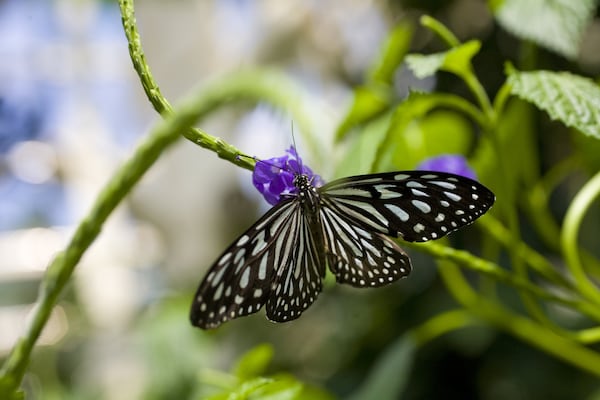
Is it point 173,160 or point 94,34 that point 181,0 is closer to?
point 173,160

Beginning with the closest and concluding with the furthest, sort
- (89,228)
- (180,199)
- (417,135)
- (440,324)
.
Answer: (89,228) → (417,135) → (440,324) → (180,199)

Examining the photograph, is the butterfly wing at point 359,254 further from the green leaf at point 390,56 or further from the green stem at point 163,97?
the green leaf at point 390,56

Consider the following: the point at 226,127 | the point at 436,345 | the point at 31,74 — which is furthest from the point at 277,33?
the point at 31,74

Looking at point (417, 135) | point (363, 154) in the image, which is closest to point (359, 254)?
point (363, 154)

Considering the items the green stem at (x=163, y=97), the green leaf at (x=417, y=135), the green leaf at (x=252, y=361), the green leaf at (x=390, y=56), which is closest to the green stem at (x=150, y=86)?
the green stem at (x=163, y=97)

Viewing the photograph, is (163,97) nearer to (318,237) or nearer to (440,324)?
(318,237)

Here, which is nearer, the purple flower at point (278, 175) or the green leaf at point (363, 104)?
the purple flower at point (278, 175)
